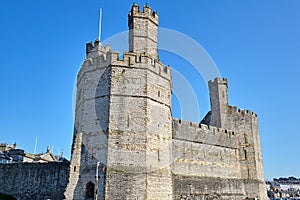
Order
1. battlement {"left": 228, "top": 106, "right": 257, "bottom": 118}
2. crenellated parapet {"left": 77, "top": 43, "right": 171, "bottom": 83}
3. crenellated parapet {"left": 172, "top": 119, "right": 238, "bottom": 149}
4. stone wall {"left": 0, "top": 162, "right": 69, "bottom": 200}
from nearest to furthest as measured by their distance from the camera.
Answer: crenellated parapet {"left": 77, "top": 43, "right": 171, "bottom": 83} < stone wall {"left": 0, "top": 162, "right": 69, "bottom": 200} < crenellated parapet {"left": 172, "top": 119, "right": 238, "bottom": 149} < battlement {"left": 228, "top": 106, "right": 257, "bottom": 118}

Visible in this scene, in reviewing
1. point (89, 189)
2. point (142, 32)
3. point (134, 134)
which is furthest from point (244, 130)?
point (89, 189)

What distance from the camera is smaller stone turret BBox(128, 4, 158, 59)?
1906 centimetres

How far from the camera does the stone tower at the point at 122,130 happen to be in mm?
14797

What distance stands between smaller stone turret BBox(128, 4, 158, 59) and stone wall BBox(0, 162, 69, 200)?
8785 millimetres

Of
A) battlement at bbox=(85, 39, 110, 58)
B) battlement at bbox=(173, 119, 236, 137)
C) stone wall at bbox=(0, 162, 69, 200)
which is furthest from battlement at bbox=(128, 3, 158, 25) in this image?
stone wall at bbox=(0, 162, 69, 200)

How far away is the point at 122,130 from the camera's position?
1552 cm

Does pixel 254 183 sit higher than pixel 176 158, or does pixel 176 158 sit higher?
pixel 176 158

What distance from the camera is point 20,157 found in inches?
1209

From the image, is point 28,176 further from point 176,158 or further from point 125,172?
point 176,158

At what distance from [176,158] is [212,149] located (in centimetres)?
458

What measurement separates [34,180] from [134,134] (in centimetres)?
789

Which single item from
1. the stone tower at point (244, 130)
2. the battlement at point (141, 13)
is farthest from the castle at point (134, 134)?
the stone tower at point (244, 130)

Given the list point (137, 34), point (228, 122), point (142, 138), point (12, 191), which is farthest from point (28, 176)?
point (228, 122)

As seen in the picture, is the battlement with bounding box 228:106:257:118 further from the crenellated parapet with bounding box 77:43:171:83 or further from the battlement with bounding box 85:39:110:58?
the battlement with bounding box 85:39:110:58
